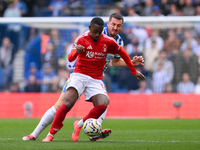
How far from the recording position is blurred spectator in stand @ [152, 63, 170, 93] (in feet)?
53.3

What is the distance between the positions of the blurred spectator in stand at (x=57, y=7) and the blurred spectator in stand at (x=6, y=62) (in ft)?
13.8

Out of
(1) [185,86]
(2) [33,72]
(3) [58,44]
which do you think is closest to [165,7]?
(1) [185,86]

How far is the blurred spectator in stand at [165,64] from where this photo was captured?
16359 millimetres

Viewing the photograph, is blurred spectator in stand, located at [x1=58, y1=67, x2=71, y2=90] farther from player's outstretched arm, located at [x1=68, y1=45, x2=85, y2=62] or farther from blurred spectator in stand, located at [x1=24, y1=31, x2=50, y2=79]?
player's outstretched arm, located at [x1=68, y1=45, x2=85, y2=62]

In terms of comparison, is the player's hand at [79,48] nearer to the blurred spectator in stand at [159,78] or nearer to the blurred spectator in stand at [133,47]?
the blurred spectator in stand at [133,47]

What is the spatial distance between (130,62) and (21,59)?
32.8 ft

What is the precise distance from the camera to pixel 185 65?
54.0 feet

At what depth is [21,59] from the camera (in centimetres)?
1716

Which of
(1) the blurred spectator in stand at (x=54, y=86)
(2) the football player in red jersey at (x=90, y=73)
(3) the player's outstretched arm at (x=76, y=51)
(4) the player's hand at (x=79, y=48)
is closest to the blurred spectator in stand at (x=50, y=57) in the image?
(1) the blurred spectator in stand at (x=54, y=86)

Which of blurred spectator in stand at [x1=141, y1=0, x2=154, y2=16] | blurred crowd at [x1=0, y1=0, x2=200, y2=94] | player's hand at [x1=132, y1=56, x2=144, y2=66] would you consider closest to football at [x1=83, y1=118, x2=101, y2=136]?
player's hand at [x1=132, y1=56, x2=144, y2=66]

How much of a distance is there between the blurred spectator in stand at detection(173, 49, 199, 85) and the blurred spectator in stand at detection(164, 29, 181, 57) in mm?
307

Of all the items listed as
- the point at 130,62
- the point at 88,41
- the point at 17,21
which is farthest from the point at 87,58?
the point at 17,21

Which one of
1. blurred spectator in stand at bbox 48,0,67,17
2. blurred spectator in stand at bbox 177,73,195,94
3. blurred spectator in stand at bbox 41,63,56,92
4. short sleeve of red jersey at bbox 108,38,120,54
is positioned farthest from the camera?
blurred spectator in stand at bbox 48,0,67,17

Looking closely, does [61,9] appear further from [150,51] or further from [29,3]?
[150,51]
